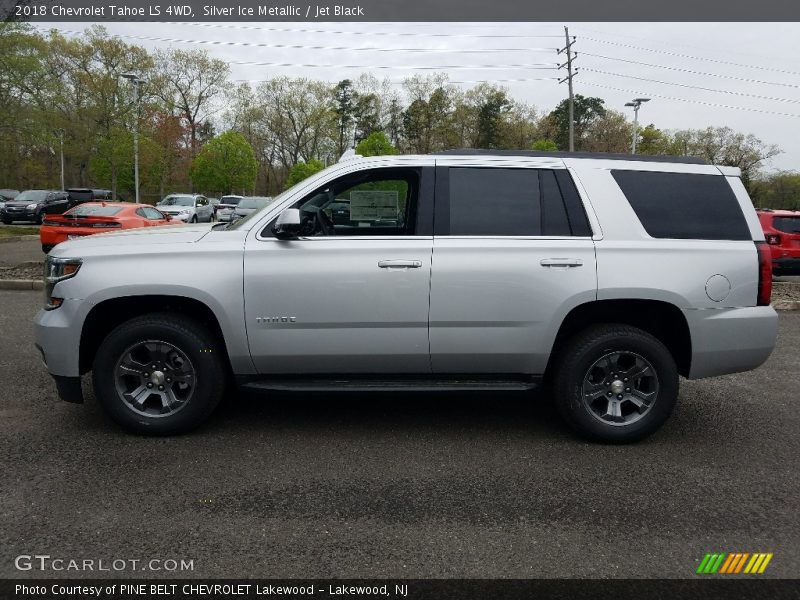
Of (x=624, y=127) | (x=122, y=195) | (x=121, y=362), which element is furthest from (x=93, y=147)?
(x=624, y=127)

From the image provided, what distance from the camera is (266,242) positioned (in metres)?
4.22

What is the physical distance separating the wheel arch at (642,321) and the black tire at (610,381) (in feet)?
0.36

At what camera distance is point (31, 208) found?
1164 inches

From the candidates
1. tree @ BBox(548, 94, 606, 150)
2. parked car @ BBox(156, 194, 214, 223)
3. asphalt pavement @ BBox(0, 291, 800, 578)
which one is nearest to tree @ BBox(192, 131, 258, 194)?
parked car @ BBox(156, 194, 214, 223)

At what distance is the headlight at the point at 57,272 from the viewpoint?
4.20m

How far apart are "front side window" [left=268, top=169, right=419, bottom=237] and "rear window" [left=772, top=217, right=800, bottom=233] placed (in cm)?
1186

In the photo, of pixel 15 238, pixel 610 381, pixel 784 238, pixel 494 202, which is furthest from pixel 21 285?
pixel 784 238

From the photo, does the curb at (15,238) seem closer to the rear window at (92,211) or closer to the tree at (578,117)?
the rear window at (92,211)

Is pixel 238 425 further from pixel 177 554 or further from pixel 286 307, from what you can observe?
pixel 177 554

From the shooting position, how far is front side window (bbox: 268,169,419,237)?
14.3 feet

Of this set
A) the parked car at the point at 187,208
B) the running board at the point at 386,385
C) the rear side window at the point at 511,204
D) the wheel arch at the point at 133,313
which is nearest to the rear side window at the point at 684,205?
the rear side window at the point at 511,204

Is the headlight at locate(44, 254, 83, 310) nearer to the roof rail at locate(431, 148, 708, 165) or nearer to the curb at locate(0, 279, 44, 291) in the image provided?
the roof rail at locate(431, 148, 708, 165)

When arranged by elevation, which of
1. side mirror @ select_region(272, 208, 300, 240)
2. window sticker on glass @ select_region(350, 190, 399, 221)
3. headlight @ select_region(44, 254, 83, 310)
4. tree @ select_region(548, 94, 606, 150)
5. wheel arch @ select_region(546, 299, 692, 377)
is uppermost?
tree @ select_region(548, 94, 606, 150)

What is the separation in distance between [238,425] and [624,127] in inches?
2571
